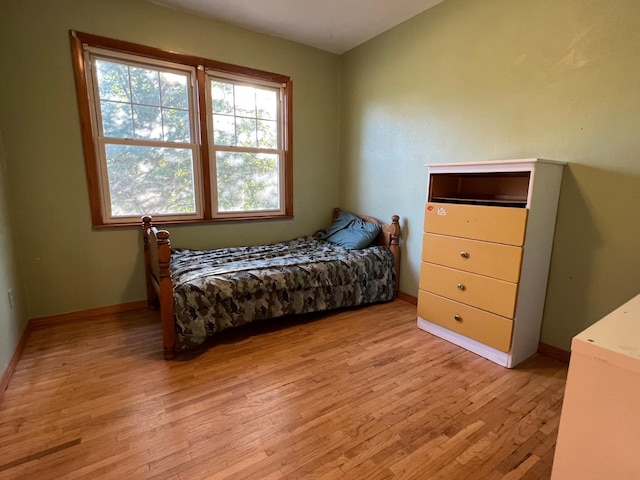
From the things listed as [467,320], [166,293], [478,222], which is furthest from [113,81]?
[467,320]

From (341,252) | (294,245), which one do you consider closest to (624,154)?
(341,252)

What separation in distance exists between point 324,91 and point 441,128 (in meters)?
1.53

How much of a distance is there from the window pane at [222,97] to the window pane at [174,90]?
0.24 metres

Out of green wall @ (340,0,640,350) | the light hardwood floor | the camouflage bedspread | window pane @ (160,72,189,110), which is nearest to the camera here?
the light hardwood floor

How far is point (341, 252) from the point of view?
2988 millimetres

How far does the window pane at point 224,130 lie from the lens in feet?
9.90

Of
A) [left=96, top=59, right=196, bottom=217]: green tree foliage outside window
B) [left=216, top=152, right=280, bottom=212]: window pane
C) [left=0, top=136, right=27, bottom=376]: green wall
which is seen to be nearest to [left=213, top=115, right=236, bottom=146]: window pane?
[left=216, top=152, right=280, bottom=212]: window pane

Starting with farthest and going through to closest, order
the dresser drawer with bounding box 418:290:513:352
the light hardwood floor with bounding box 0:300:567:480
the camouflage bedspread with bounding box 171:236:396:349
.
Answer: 1. the camouflage bedspread with bounding box 171:236:396:349
2. the dresser drawer with bounding box 418:290:513:352
3. the light hardwood floor with bounding box 0:300:567:480

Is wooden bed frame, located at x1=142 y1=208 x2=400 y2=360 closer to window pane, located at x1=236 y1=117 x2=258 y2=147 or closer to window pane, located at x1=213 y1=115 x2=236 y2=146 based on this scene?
window pane, located at x1=213 y1=115 x2=236 y2=146

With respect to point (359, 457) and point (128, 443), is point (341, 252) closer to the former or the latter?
point (359, 457)

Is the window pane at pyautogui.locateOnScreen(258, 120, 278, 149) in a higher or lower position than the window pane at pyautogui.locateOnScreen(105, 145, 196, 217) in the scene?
higher

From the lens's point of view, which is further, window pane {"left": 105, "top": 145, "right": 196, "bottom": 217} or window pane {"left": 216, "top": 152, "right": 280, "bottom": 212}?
window pane {"left": 216, "top": 152, "right": 280, "bottom": 212}

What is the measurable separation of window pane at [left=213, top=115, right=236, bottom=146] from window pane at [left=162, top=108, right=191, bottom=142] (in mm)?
249

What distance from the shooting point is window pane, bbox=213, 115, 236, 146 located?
3.02 m
